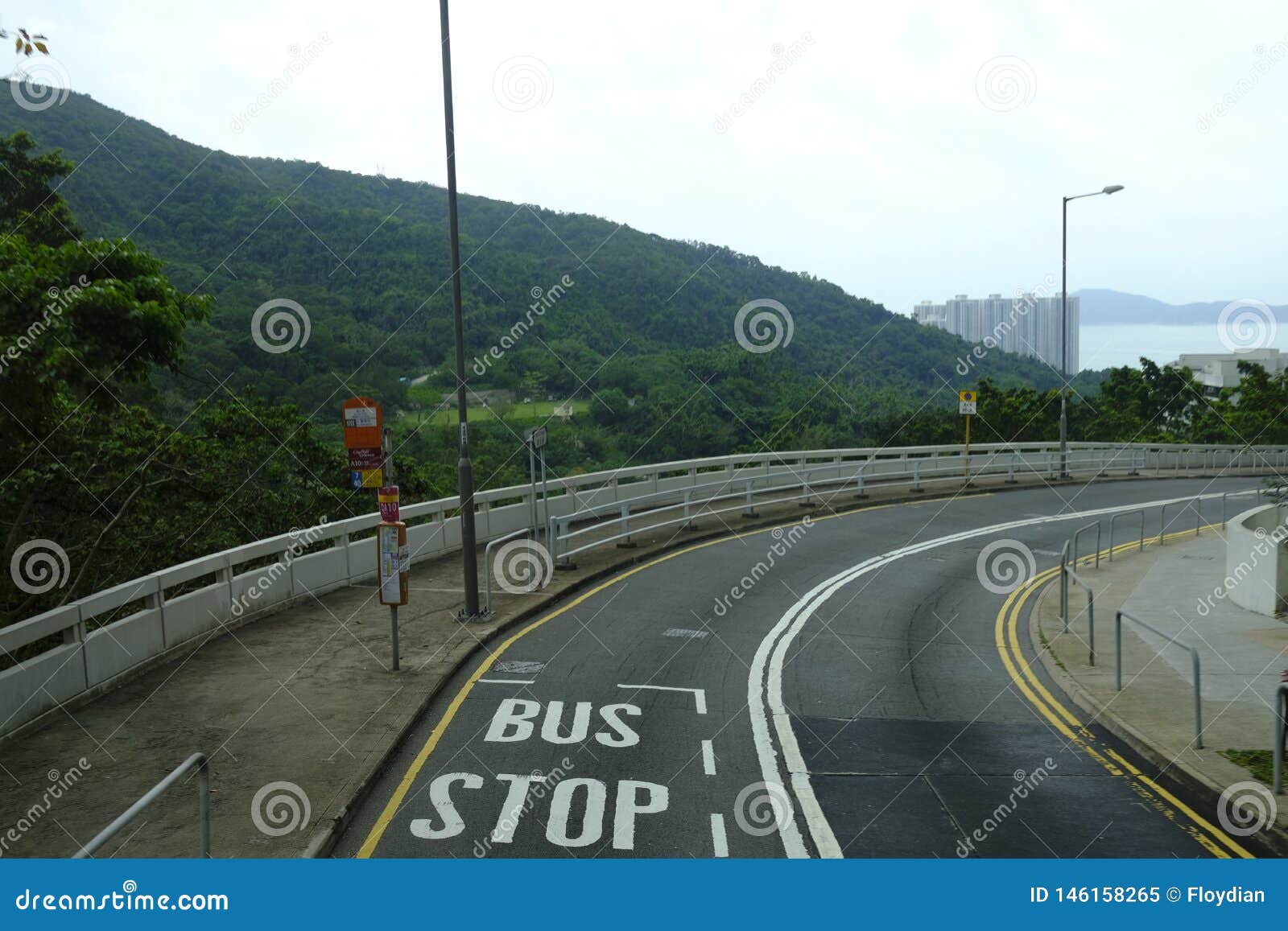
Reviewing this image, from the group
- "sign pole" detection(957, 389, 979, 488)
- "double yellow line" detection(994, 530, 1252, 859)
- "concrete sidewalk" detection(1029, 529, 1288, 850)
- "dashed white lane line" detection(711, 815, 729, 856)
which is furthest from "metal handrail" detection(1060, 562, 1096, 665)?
"sign pole" detection(957, 389, 979, 488)

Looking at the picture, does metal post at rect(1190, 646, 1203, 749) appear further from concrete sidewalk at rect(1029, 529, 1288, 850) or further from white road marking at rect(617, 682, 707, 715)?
white road marking at rect(617, 682, 707, 715)

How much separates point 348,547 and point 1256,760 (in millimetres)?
12983

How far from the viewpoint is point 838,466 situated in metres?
30.2

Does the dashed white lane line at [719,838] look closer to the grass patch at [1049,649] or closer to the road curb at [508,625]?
the road curb at [508,625]

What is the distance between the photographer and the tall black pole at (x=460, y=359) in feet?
47.3

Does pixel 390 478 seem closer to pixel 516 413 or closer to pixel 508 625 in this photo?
pixel 508 625

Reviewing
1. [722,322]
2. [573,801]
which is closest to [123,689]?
[573,801]

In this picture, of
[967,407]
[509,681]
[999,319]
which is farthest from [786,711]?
[999,319]

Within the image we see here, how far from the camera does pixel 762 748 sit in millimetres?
9977

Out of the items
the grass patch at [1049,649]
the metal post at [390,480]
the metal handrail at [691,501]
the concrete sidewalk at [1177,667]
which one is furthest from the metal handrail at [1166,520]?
the metal post at [390,480]

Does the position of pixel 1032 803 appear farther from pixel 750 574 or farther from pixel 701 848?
pixel 750 574

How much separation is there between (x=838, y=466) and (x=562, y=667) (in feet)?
61.4

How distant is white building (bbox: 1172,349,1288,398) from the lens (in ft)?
424

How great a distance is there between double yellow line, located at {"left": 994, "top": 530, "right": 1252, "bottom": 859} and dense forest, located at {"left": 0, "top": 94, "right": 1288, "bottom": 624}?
35.8 ft
